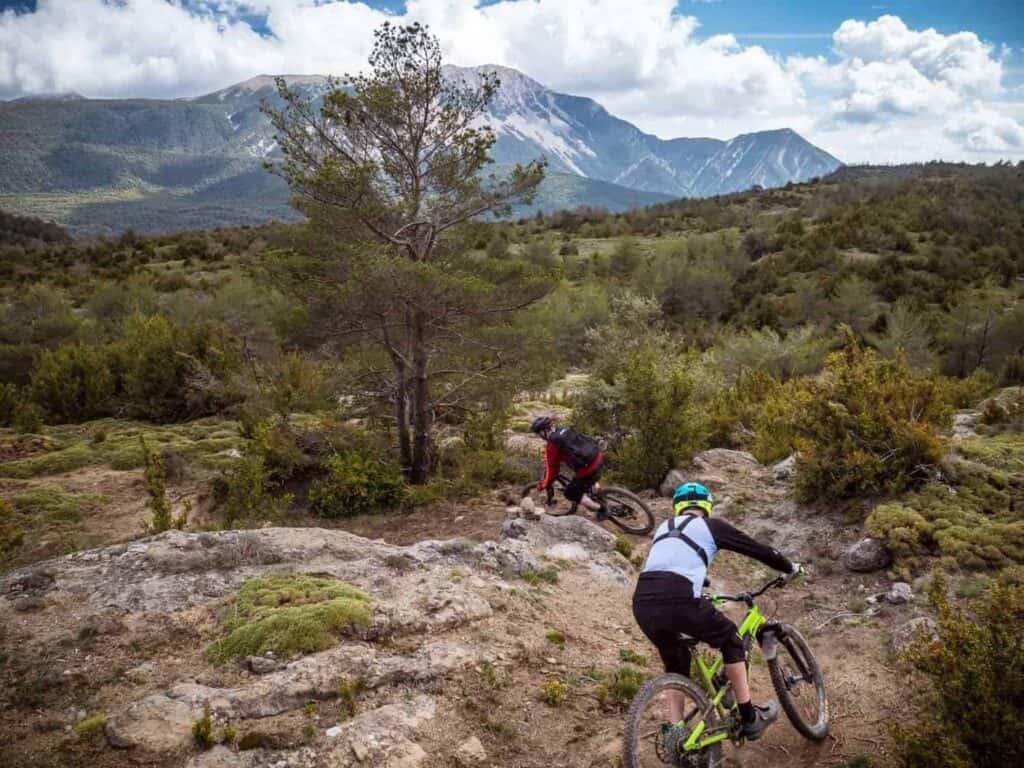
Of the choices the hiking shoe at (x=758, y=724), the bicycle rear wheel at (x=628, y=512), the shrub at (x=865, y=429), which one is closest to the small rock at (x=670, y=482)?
the bicycle rear wheel at (x=628, y=512)

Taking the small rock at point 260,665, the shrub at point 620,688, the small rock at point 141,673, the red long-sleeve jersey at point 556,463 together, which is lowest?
the shrub at point 620,688

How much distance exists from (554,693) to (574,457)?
3.71m

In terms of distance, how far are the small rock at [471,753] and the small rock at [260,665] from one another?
163 cm

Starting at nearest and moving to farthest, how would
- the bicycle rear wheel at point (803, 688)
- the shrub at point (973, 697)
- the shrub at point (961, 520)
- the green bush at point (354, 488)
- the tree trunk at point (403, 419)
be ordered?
the shrub at point (973, 697), the bicycle rear wheel at point (803, 688), the shrub at point (961, 520), the green bush at point (354, 488), the tree trunk at point (403, 419)

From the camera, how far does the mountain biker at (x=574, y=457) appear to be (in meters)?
8.25

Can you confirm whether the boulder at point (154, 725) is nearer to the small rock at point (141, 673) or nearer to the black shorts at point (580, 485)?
the small rock at point (141, 673)

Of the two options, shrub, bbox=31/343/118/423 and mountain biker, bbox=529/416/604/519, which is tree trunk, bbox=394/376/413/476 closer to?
mountain biker, bbox=529/416/604/519

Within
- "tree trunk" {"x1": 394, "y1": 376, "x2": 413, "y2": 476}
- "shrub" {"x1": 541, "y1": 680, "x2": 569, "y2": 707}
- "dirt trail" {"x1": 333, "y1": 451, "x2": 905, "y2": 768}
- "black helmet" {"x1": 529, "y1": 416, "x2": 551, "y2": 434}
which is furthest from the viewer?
"tree trunk" {"x1": 394, "y1": 376, "x2": 413, "y2": 476}

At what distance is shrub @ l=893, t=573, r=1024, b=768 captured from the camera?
11.2 ft

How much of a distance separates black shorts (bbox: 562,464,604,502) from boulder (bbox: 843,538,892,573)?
329cm

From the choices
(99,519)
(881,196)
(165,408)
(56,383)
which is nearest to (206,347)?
(165,408)

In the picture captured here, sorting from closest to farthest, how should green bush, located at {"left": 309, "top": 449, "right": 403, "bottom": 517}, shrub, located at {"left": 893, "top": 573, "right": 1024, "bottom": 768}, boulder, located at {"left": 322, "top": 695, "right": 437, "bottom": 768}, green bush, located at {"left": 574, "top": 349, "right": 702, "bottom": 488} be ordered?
shrub, located at {"left": 893, "top": 573, "right": 1024, "bottom": 768}, boulder, located at {"left": 322, "top": 695, "right": 437, "bottom": 768}, green bush, located at {"left": 309, "top": 449, "right": 403, "bottom": 517}, green bush, located at {"left": 574, "top": 349, "right": 702, "bottom": 488}

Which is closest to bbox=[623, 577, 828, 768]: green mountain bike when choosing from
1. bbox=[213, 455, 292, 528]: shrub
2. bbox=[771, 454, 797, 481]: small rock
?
bbox=[771, 454, 797, 481]: small rock

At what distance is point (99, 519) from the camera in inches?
409
